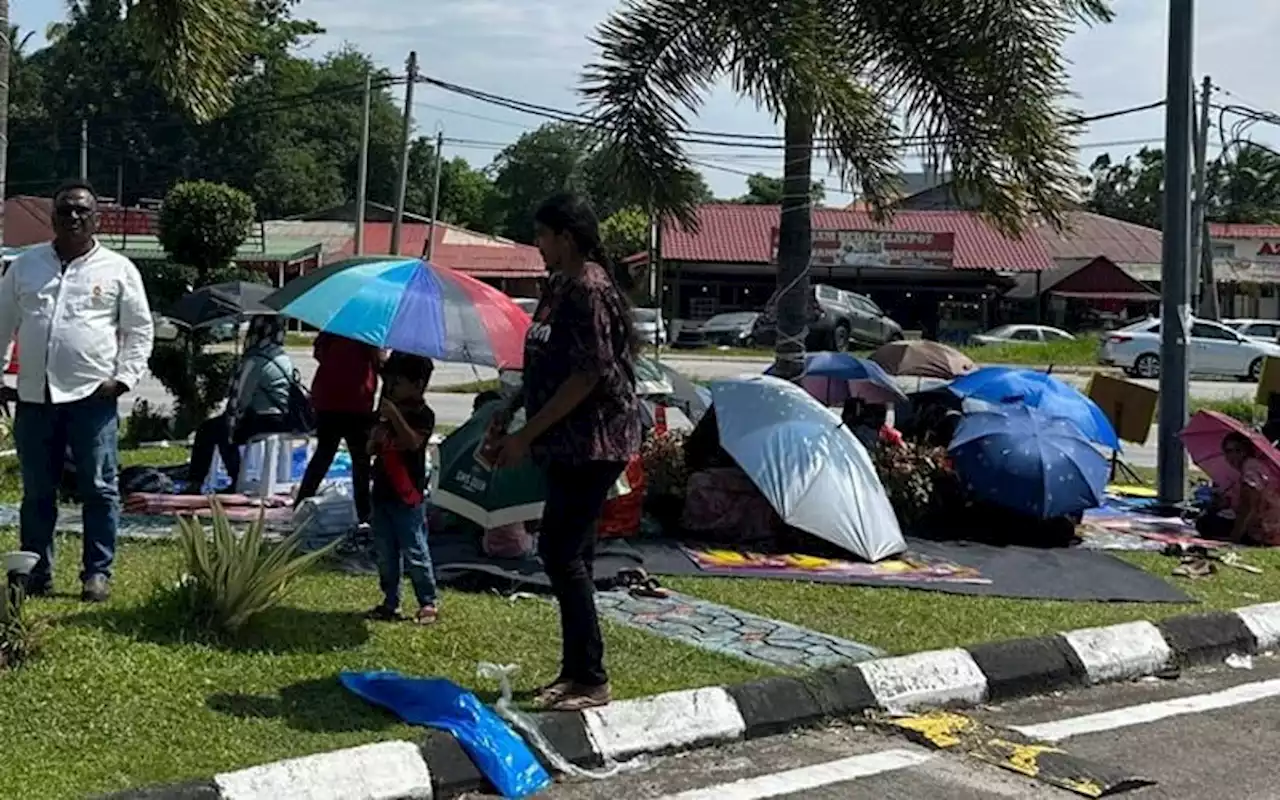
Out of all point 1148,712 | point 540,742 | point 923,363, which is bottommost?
point 1148,712

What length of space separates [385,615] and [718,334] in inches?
1307

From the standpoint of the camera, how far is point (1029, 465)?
10406 millimetres

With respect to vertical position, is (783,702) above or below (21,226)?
below

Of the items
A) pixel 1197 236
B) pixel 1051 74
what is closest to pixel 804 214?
pixel 1051 74

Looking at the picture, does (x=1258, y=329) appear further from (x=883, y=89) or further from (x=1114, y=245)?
(x=883, y=89)

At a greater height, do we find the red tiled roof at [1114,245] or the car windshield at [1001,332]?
the red tiled roof at [1114,245]

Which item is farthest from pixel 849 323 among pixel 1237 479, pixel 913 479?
pixel 913 479

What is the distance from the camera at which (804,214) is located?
1147 cm

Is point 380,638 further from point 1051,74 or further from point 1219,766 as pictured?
point 1051,74

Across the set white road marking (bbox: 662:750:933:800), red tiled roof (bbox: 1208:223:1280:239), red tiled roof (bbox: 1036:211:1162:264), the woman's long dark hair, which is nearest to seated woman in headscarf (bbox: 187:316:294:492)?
the woman's long dark hair

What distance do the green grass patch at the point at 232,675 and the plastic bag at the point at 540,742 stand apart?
17 centimetres

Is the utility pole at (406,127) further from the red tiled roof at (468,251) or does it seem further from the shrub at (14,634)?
the shrub at (14,634)

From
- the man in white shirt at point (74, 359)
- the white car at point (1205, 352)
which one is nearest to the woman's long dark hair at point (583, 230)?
the man in white shirt at point (74, 359)

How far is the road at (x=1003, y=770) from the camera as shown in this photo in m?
5.34
